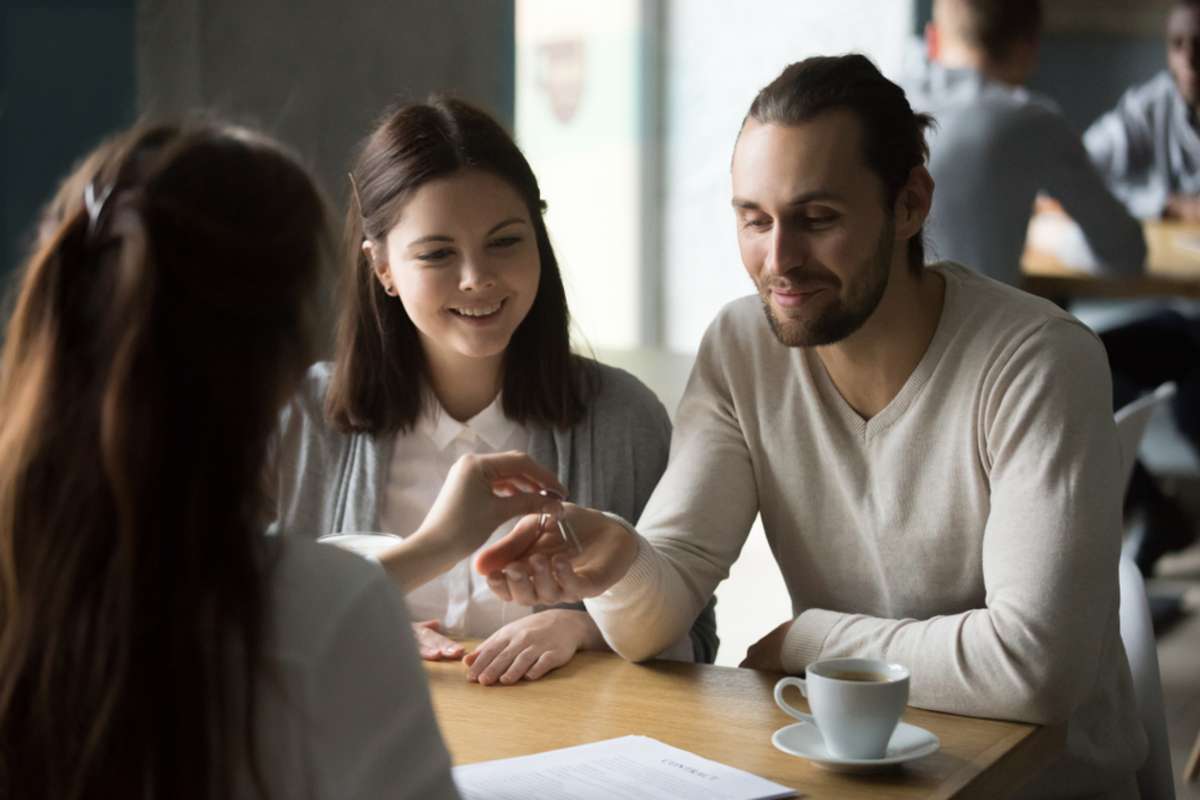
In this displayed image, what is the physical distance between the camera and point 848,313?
162 centimetres

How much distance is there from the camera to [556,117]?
582 centimetres

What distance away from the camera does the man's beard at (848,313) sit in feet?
5.31

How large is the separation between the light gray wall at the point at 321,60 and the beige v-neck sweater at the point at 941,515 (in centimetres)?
111

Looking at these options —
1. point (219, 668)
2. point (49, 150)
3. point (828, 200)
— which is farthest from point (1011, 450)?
point (49, 150)

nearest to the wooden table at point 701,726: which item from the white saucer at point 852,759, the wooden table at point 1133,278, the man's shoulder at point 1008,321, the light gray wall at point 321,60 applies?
the white saucer at point 852,759

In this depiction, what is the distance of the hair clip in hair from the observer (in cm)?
77

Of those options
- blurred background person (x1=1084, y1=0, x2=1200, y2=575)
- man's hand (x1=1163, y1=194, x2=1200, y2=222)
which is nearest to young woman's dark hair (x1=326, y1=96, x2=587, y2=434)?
blurred background person (x1=1084, y1=0, x2=1200, y2=575)

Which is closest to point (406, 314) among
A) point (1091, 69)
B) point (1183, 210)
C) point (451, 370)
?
point (451, 370)

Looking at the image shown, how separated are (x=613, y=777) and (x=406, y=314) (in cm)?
96

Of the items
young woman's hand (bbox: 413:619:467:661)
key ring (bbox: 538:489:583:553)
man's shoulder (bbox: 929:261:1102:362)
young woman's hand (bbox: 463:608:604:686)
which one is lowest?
young woman's hand (bbox: 413:619:467:661)

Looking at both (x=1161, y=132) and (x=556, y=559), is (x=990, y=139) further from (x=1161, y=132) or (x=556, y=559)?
(x=1161, y=132)

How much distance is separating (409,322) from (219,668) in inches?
48.2

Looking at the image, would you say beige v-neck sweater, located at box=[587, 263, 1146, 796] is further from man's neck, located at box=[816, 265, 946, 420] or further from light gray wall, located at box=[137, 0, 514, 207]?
light gray wall, located at box=[137, 0, 514, 207]

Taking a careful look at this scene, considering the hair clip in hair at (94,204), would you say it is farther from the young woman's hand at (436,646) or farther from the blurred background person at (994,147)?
the blurred background person at (994,147)
